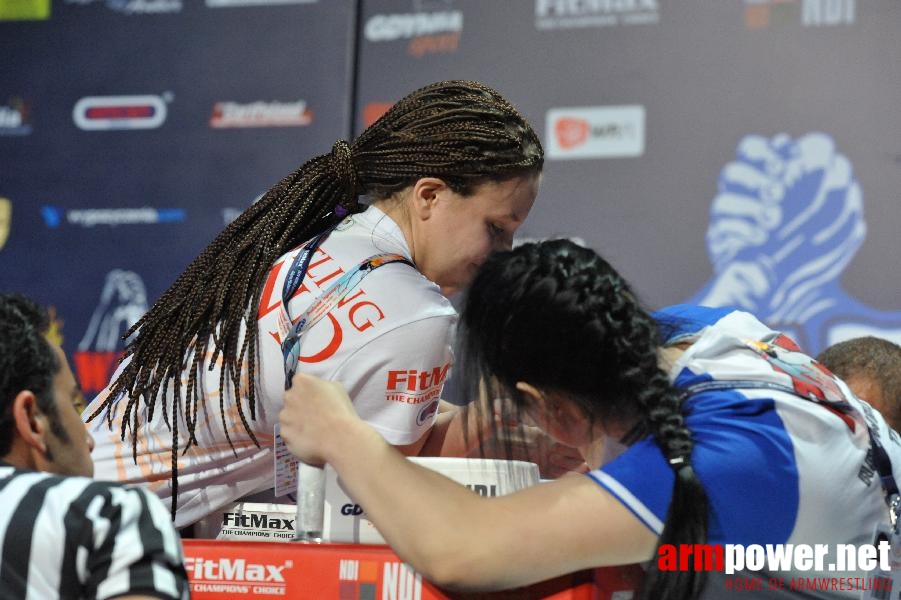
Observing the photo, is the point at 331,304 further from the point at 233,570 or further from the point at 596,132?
the point at 596,132

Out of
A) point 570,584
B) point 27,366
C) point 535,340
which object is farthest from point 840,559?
point 27,366

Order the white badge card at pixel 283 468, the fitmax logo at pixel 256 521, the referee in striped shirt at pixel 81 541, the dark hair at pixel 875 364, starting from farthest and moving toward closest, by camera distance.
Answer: the dark hair at pixel 875 364
the fitmax logo at pixel 256 521
the white badge card at pixel 283 468
the referee in striped shirt at pixel 81 541

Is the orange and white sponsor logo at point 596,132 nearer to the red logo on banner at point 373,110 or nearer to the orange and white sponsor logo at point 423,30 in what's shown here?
the orange and white sponsor logo at point 423,30

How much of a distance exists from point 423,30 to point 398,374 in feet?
6.74

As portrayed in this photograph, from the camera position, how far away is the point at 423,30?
3.28 meters

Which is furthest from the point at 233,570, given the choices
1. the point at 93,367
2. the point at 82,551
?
the point at 93,367

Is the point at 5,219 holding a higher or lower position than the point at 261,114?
lower

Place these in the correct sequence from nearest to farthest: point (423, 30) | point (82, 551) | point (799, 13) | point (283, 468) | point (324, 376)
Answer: point (82, 551) < point (283, 468) < point (324, 376) < point (799, 13) < point (423, 30)

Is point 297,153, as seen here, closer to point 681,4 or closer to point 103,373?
point 103,373

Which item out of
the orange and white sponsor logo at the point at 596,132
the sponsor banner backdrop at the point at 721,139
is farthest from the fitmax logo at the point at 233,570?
the orange and white sponsor logo at the point at 596,132

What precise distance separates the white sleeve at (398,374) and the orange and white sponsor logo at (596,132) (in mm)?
1746

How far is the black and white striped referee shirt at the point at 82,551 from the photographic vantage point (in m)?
0.95

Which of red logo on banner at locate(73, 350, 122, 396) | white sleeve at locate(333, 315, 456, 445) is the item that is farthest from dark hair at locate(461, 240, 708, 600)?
red logo on banner at locate(73, 350, 122, 396)

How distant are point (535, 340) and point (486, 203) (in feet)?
1.60
